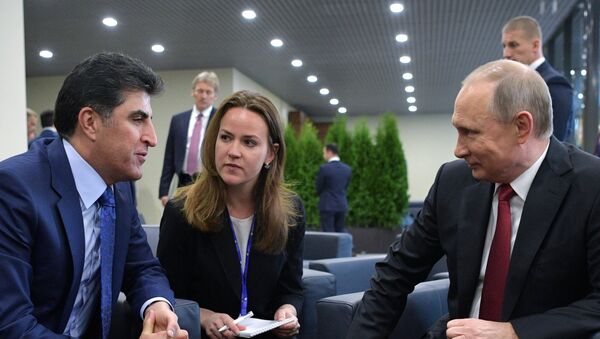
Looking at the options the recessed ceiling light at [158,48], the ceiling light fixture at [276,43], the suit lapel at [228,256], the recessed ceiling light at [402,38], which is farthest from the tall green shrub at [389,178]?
the suit lapel at [228,256]

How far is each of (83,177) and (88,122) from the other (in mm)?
136

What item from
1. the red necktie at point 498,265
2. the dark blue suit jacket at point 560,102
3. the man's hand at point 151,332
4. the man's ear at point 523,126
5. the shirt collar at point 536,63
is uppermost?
the shirt collar at point 536,63

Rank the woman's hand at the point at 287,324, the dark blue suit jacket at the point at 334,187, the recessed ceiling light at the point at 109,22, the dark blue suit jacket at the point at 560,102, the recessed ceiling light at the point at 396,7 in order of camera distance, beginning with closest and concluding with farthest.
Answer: the woman's hand at the point at 287,324
the dark blue suit jacket at the point at 560,102
the recessed ceiling light at the point at 396,7
the recessed ceiling light at the point at 109,22
the dark blue suit jacket at the point at 334,187

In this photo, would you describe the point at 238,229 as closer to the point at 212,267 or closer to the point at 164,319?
the point at 212,267

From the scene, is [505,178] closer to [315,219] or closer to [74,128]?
[74,128]

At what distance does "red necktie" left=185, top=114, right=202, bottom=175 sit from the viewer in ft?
14.5

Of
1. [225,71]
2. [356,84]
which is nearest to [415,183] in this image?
[356,84]

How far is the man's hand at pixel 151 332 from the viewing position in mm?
1564

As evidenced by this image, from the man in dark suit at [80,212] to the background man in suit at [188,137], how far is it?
265 cm

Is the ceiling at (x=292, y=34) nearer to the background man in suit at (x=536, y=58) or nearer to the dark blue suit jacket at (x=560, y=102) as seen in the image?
the background man in suit at (x=536, y=58)

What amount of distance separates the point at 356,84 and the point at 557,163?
11959 mm

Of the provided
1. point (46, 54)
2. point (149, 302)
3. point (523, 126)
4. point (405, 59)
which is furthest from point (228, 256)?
point (405, 59)

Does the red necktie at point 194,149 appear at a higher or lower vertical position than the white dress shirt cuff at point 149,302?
higher

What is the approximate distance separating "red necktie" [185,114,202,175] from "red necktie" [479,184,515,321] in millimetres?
3019
